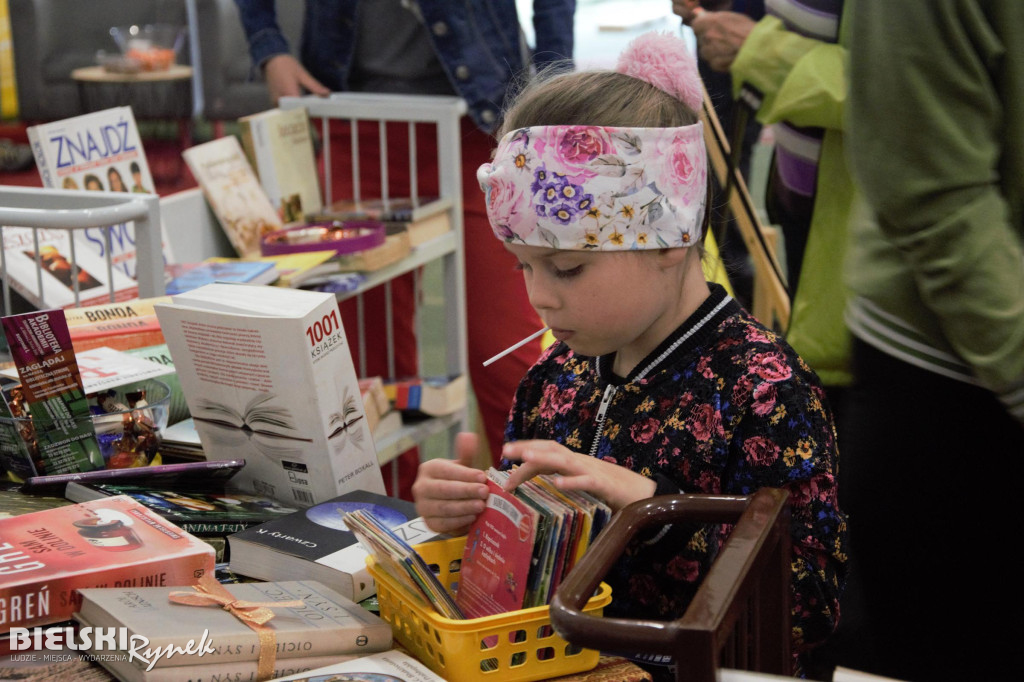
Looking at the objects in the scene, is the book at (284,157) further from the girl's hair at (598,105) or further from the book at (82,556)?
the book at (82,556)

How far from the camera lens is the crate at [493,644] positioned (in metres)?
0.99

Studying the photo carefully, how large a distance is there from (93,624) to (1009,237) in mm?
1075

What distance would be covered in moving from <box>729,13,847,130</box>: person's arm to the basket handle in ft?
4.49

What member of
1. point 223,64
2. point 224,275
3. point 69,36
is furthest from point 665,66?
point 69,36

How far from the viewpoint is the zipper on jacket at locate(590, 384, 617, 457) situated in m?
1.38

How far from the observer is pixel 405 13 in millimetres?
2807

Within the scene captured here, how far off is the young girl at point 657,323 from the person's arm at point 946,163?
191mm

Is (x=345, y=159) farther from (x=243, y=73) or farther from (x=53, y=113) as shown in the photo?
(x=53, y=113)

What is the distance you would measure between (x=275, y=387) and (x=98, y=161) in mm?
1272

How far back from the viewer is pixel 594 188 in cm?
125

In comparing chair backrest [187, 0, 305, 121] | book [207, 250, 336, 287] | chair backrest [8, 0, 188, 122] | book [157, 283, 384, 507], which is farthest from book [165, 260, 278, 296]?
chair backrest [8, 0, 188, 122]

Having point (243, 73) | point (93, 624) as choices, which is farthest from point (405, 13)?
point (243, 73)

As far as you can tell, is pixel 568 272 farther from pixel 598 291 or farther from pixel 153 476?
pixel 153 476

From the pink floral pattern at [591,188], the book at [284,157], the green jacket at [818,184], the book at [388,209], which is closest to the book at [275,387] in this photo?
the pink floral pattern at [591,188]
